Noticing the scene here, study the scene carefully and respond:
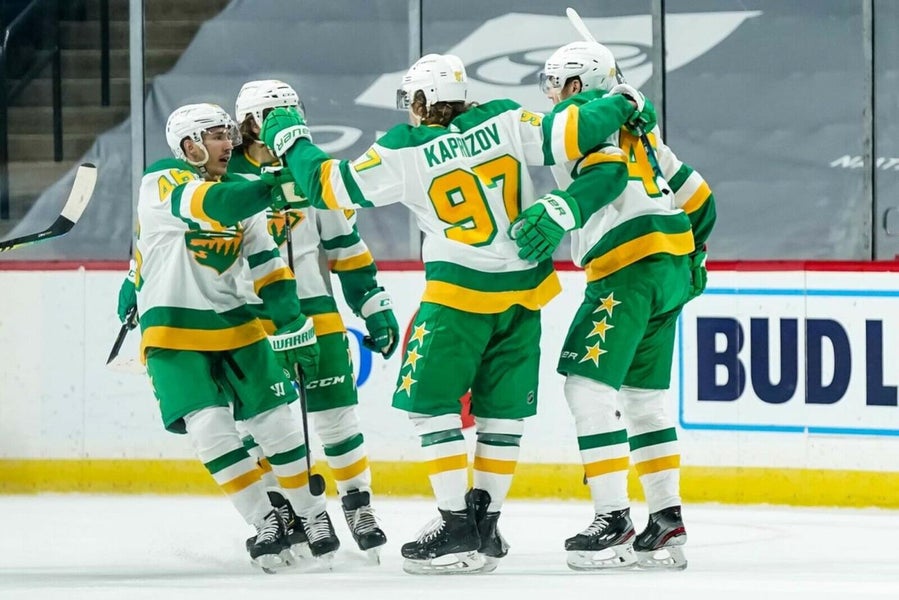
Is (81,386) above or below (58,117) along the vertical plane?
below

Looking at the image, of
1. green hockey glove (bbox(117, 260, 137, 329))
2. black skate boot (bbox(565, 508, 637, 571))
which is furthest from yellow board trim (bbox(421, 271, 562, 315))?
green hockey glove (bbox(117, 260, 137, 329))

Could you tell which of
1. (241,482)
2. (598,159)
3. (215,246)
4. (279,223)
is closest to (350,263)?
(279,223)

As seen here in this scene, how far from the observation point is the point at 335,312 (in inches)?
184

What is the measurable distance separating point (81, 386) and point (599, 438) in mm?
2662

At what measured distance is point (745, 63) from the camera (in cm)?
629

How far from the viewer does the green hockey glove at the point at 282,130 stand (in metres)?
4.01

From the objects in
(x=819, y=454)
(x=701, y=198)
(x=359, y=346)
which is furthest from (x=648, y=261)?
(x=359, y=346)

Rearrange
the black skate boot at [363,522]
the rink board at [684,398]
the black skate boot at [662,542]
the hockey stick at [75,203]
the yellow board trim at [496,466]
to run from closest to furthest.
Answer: the yellow board trim at [496,466]
the black skate boot at [662,542]
the black skate boot at [363,522]
the hockey stick at [75,203]
the rink board at [684,398]

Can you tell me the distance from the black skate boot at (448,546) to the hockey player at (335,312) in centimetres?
43

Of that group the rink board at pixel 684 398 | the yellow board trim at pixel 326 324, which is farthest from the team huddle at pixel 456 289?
the rink board at pixel 684 398

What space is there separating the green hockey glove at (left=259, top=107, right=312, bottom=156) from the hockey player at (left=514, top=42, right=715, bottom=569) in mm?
599

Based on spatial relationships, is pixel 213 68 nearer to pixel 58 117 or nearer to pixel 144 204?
pixel 58 117

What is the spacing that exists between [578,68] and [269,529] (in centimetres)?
139

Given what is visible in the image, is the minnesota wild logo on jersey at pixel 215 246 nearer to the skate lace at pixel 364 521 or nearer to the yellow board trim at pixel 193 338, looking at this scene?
the yellow board trim at pixel 193 338
